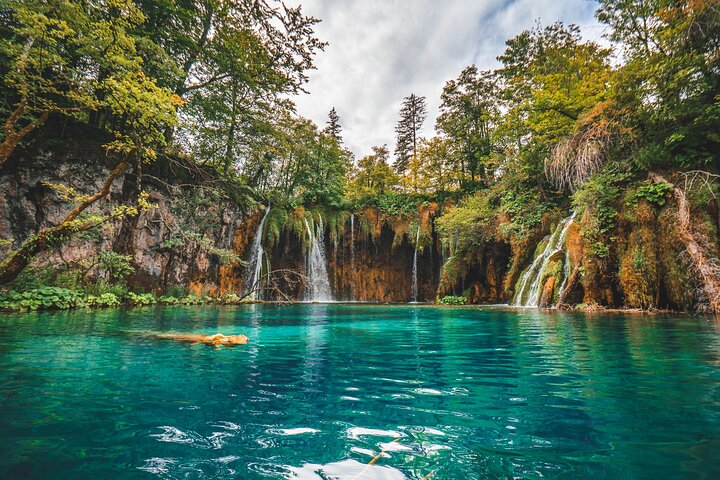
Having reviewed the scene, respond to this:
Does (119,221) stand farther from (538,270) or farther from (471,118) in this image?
(471,118)

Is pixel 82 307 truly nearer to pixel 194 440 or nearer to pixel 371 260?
pixel 194 440

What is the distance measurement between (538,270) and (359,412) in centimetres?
1373

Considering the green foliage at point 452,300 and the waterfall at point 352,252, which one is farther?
the waterfall at point 352,252

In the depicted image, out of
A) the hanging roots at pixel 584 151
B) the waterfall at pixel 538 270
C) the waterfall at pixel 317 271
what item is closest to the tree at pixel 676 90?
the hanging roots at pixel 584 151

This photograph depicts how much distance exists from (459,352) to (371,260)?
2211 cm

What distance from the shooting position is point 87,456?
58.6 inches

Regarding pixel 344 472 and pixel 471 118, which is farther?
pixel 471 118

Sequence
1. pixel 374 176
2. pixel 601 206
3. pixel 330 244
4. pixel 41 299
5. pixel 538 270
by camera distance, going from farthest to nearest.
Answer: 1. pixel 374 176
2. pixel 330 244
3. pixel 538 270
4. pixel 601 206
5. pixel 41 299

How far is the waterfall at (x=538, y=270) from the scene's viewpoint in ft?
42.0

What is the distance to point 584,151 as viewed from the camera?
12.3 meters

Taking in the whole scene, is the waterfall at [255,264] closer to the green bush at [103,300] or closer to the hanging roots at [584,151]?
the green bush at [103,300]

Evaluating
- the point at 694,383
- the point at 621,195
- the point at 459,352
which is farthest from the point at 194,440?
the point at 621,195

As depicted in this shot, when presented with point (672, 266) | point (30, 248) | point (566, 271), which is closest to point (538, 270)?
point (566, 271)

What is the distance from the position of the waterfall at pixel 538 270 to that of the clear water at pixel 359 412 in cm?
908
